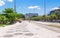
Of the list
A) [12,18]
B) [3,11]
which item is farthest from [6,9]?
[12,18]

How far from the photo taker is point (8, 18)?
268ft

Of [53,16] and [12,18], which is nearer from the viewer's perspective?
[12,18]

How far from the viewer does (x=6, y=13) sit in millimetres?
84312

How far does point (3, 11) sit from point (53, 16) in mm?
65137

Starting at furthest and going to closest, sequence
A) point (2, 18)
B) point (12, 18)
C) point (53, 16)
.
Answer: point (53, 16), point (12, 18), point (2, 18)

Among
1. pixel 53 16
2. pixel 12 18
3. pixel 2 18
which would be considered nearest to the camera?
pixel 2 18

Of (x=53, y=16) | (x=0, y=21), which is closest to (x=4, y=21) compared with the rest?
(x=0, y=21)

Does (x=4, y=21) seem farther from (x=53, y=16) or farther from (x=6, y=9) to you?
(x=53, y=16)

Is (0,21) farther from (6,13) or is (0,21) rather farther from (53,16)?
(53,16)

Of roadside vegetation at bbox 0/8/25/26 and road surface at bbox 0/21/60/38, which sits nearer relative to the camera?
road surface at bbox 0/21/60/38

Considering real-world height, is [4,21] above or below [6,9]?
below

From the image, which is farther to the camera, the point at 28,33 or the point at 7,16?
the point at 7,16

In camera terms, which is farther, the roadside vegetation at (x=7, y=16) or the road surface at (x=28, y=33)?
the roadside vegetation at (x=7, y=16)

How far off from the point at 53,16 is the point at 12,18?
67.4 metres
